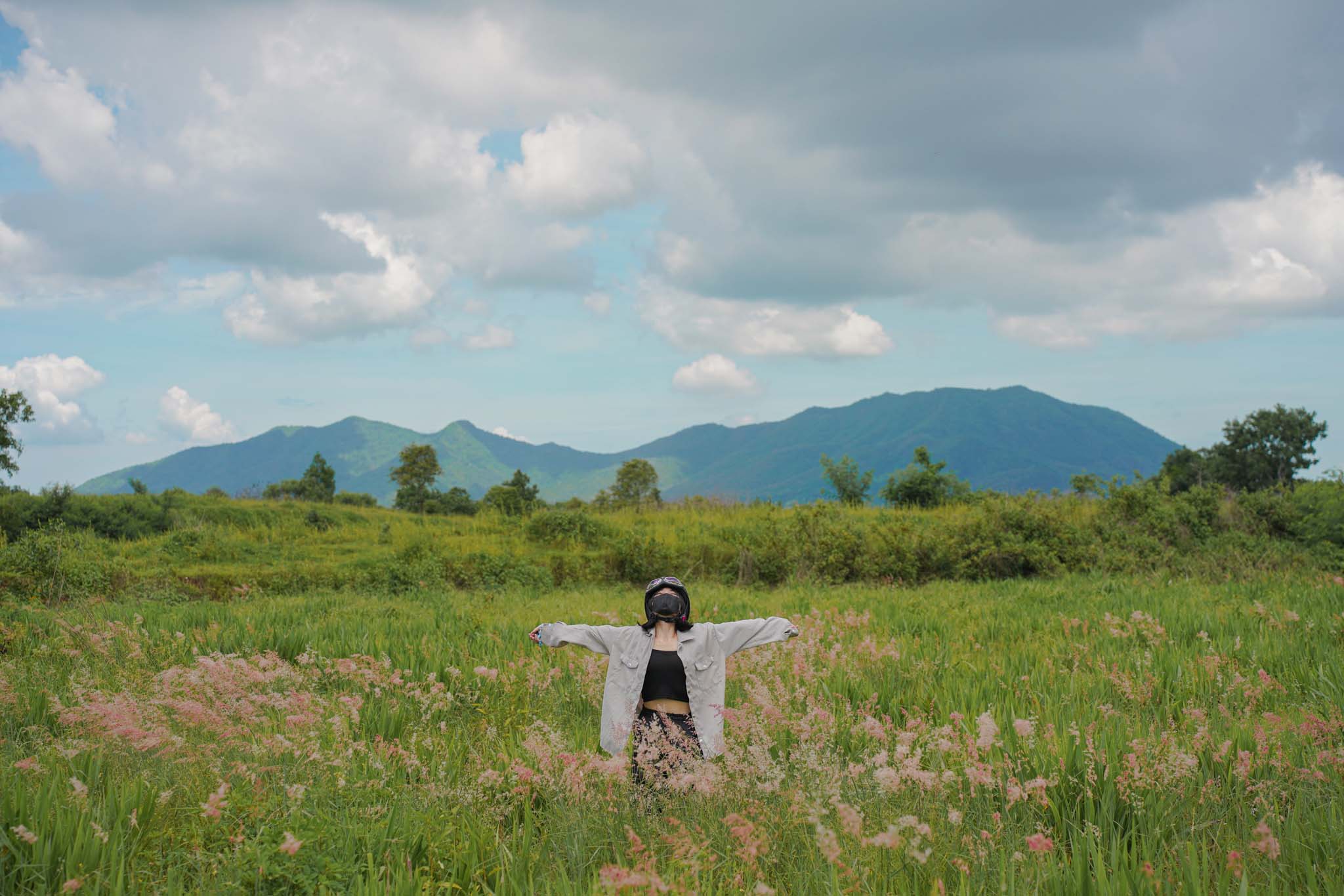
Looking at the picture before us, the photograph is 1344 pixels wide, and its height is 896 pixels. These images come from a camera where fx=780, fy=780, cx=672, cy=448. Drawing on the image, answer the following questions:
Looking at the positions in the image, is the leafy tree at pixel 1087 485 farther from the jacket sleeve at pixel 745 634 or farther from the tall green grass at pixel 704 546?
the jacket sleeve at pixel 745 634

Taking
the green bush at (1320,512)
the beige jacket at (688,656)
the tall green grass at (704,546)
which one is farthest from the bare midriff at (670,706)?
the green bush at (1320,512)

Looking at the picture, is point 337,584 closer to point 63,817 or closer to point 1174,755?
point 63,817

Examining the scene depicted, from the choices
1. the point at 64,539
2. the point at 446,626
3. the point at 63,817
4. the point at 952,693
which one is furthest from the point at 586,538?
the point at 63,817

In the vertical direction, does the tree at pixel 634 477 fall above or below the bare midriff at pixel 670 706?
above

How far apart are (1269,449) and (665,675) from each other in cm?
7166

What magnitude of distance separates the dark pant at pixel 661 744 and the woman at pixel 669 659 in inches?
0.5

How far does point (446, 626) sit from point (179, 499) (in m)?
15.1

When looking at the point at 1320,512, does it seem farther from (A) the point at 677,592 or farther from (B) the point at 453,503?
(B) the point at 453,503

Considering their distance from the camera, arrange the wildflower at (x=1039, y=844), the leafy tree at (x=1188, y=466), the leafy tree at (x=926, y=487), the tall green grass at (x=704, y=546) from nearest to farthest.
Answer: the wildflower at (x=1039, y=844) → the tall green grass at (x=704, y=546) → the leafy tree at (x=926, y=487) → the leafy tree at (x=1188, y=466)

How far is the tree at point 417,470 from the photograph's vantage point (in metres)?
38.9

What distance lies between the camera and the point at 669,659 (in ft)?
19.0

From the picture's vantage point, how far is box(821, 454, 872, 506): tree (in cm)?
3019

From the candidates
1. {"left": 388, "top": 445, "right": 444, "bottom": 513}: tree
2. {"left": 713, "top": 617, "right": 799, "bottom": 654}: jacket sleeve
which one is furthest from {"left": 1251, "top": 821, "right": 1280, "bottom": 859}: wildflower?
{"left": 388, "top": 445, "right": 444, "bottom": 513}: tree

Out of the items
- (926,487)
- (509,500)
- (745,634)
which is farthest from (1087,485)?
(745,634)
